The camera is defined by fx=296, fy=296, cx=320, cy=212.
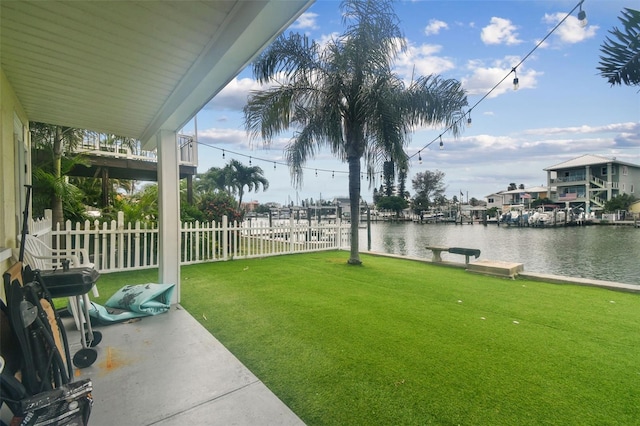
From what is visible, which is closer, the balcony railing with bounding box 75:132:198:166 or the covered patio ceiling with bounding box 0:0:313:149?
the covered patio ceiling with bounding box 0:0:313:149

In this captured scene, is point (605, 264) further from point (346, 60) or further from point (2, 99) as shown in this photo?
point (2, 99)

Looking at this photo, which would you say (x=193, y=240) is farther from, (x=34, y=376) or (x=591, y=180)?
(x=591, y=180)

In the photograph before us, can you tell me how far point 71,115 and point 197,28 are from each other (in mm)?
3275

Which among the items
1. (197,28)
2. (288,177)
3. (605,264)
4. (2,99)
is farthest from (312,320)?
(605,264)

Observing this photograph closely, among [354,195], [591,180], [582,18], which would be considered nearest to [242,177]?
[354,195]

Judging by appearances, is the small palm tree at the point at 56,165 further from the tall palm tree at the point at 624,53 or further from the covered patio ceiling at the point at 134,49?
the tall palm tree at the point at 624,53

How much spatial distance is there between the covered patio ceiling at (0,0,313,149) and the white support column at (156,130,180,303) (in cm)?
38

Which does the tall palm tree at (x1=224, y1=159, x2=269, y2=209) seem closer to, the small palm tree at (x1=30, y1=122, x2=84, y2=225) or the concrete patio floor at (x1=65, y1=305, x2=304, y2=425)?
the small palm tree at (x1=30, y1=122, x2=84, y2=225)

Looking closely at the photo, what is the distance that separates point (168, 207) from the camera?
4.04 meters

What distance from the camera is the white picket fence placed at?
5.80 m

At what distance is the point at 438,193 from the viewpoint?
2223 inches

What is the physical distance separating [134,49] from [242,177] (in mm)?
22284

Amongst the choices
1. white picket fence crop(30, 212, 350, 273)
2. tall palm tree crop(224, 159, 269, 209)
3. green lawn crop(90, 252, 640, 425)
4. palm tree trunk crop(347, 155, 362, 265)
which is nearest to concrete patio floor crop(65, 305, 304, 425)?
green lawn crop(90, 252, 640, 425)

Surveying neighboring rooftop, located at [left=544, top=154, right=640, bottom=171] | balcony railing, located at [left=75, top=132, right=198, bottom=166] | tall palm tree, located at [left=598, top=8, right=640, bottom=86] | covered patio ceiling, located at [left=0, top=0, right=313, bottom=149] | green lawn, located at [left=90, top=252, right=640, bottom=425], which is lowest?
green lawn, located at [left=90, top=252, right=640, bottom=425]
